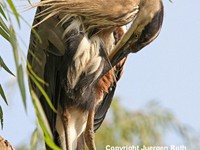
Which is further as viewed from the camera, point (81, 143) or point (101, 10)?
point (81, 143)

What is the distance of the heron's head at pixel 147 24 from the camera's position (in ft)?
10.3

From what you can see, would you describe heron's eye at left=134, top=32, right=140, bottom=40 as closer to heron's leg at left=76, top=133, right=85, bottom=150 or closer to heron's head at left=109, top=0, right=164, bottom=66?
heron's head at left=109, top=0, right=164, bottom=66

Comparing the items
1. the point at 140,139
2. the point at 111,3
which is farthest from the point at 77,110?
the point at 140,139

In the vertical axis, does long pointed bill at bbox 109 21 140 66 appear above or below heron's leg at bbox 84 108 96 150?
above

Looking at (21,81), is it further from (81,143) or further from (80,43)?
(81,143)

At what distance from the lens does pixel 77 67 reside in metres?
3.36

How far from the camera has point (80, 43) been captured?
10.7 feet

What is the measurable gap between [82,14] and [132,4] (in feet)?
0.89

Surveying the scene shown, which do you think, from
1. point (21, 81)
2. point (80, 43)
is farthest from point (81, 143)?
point (21, 81)

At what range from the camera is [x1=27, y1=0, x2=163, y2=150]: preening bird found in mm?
3230

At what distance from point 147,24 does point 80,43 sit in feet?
1.22

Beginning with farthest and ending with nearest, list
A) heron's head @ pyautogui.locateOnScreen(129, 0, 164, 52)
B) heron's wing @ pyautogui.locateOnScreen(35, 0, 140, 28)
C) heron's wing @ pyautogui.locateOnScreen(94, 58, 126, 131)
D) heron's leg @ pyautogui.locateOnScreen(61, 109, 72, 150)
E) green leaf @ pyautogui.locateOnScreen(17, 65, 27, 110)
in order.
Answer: heron's wing @ pyautogui.locateOnScreen(94, 58, 126, 131) → heron's leg @ pyautogui.locateOnScreen(61, 109, 72, 150) → heron's wing @ pyautogui.locateOnScreen(35, 0, 140, 28) → heron's head @ pyautogui.locateOnScreen(129, 0, 164, 52) → green leaf @ pyautogui.locateOnScreen(17, 65, 27, 110)

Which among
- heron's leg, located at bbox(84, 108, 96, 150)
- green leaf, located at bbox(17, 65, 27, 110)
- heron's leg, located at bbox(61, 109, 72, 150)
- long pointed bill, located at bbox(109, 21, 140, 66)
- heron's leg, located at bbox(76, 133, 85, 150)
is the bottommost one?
heron's leg, located at bbox(84, 108, 96, 150)

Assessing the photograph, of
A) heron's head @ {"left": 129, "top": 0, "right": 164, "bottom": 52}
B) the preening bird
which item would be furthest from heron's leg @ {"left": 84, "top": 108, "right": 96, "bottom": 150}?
heron's head @ {"left": 129, "top": 0, "right": 164, "bottom": 52}
